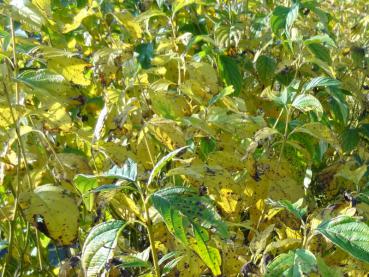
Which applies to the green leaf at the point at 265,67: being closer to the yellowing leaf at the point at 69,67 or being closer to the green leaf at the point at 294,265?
the yellowing leaf at the point at 69,67

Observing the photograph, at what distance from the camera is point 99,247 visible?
0.97m

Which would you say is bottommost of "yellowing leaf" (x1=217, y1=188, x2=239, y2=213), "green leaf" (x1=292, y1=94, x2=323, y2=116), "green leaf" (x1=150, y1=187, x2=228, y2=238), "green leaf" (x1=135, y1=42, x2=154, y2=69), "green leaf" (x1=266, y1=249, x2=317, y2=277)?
"yellowing leaf" (x1=217, y1=188, x2=239, y2=213)

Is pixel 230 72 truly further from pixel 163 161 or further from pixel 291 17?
pixel 163 161

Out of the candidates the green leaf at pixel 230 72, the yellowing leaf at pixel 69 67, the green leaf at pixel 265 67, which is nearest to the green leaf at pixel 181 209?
the yellowing leaf at pixel 69 67

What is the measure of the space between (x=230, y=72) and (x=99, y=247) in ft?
2.91

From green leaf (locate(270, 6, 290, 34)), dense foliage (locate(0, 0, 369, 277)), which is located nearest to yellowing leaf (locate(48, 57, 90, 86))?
dense foliage (locate(0, 0, 369, 277))

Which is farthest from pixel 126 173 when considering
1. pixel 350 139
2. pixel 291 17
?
pixel 350 139

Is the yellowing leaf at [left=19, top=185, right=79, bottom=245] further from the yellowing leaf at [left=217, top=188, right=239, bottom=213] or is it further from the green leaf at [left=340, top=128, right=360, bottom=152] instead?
the green leaf at [left=340, top=128, right=360, bottom=152]

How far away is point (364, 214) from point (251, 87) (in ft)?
2.33

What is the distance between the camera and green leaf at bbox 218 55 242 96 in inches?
68.9

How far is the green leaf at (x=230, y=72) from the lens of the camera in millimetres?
1750

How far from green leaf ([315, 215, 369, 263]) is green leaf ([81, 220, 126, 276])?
31cm

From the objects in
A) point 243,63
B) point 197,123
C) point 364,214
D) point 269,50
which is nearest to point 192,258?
point 197,123

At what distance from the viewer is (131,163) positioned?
102 cm
